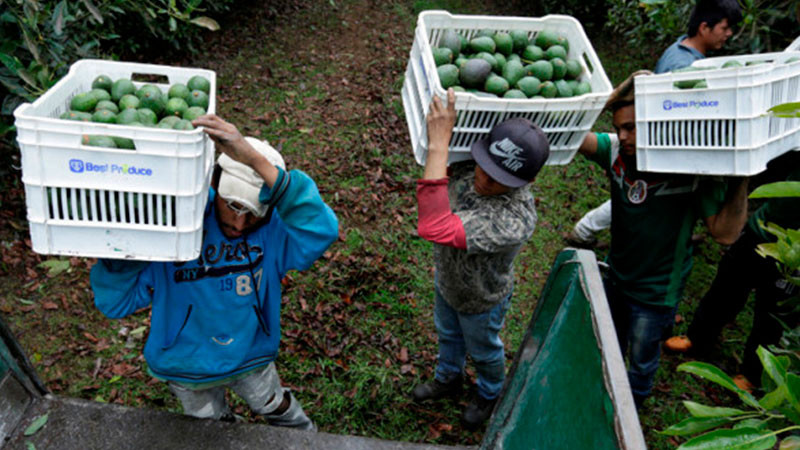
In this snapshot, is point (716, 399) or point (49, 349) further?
point (716, 399)

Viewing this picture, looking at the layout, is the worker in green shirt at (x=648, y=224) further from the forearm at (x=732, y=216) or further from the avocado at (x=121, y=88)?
the avocado at (x=121, y=88)

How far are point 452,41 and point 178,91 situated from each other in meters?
1.25

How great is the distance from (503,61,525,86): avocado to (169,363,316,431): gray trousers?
1.82 m

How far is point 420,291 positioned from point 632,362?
5.67ft

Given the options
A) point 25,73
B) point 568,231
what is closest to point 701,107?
point 568,231

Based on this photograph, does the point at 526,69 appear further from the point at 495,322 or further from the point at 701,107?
the point at 495,322

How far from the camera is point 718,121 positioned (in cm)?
233

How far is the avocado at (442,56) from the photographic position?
96.2 inches

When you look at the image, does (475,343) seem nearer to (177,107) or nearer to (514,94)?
(514,94)

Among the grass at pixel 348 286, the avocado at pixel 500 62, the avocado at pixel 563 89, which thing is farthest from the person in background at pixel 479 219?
the grass at pixel 348 286

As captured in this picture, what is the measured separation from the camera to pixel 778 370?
121 cm

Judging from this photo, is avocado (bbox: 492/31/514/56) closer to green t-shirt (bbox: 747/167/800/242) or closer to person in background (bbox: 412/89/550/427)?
person in background (bbox: 412/89/550/427)

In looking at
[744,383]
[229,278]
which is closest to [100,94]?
[229,278]

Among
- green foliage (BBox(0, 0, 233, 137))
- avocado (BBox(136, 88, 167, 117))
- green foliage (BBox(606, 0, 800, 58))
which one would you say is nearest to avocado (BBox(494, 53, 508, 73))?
avocado (BBox(136, 88, 167, 117))
